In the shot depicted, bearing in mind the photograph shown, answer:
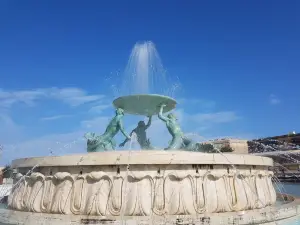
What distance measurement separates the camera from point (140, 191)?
8.06 metres

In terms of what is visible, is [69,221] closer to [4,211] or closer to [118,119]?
[4,211]

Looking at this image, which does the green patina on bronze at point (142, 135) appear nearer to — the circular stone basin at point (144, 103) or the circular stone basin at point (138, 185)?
the circular stone basin at point (144, 103)

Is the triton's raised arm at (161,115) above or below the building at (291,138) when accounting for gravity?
below

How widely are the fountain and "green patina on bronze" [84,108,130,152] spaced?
296 centimetres

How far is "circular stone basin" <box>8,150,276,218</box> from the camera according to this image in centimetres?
802

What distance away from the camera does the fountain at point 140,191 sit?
788 cm

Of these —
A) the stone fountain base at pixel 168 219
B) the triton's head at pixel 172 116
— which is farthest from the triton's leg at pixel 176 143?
the stone fountain base at pixel 168 219

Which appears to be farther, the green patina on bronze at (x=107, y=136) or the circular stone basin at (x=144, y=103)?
the circular stone basin at (x=144, y=103)

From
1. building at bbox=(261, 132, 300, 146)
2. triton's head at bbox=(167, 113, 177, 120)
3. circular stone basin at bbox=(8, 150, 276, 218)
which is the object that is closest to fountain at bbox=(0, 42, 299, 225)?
circular stone basin at bbox=(8, 150, 276, 218)

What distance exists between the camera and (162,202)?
26.4 feet

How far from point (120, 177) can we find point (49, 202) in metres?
2.16

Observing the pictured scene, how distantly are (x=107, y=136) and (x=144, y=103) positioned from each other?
7.04 ft

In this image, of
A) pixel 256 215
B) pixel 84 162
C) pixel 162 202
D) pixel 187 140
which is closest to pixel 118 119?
pixel 187 140

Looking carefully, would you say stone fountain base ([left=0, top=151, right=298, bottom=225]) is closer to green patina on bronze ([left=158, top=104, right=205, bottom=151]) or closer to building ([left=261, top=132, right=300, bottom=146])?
green patina on bronze ([left=158, top=104, right=205, bottom=151])
